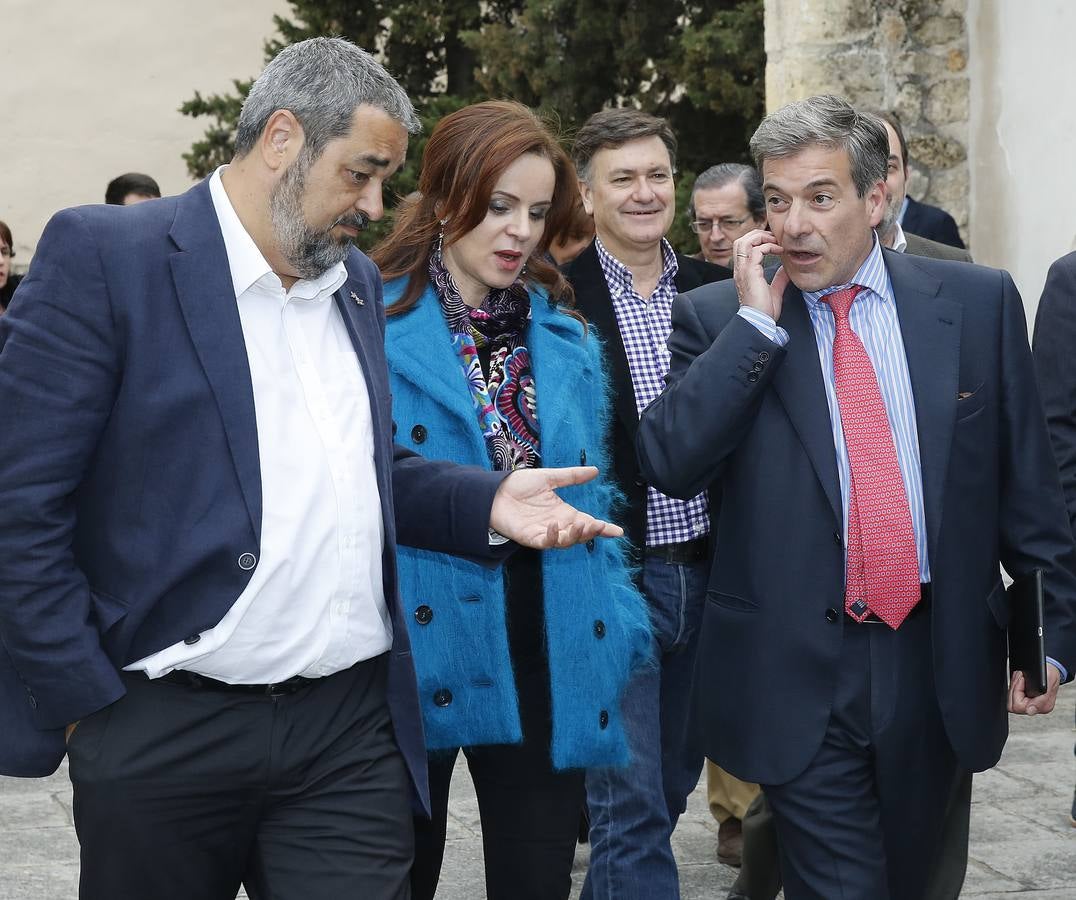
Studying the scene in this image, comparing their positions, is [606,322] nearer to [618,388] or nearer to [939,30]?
[618,388]

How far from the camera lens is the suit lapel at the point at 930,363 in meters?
3.54

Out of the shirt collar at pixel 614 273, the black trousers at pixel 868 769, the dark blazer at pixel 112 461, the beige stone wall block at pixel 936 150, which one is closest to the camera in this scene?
the dark blazer at pixel 112 461

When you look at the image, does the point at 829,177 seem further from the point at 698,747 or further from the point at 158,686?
the point at 158,686

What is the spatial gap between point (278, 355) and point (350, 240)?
0.27 meters

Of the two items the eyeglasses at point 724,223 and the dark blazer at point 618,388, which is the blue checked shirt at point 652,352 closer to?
the dark blazer at point 618,388

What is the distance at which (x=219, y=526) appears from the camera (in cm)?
282

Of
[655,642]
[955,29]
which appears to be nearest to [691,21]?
[955,29]

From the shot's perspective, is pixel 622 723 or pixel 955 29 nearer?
pixel 622 723

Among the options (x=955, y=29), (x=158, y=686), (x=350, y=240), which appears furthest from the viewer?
(x=955, y=29)

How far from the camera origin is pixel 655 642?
177 inches

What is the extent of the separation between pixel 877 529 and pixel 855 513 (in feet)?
0.19

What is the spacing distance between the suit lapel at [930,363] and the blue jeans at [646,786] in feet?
3.39

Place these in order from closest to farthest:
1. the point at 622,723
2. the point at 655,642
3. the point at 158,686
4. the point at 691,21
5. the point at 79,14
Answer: the point at 158,686, the point at 622,723, the point at 655,642, the point at 691,21, the point at 79,14

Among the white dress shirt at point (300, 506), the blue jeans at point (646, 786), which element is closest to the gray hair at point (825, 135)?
the white dress shirt at point (300, 506)
